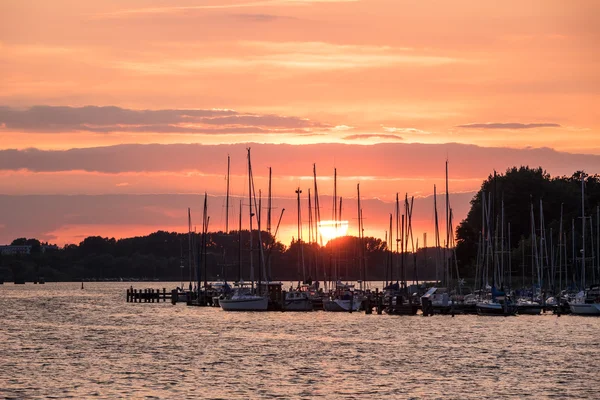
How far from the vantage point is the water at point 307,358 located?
51.4 metres

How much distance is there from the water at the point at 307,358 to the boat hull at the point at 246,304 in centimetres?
886

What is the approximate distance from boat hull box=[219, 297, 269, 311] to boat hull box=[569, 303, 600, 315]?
31.6m

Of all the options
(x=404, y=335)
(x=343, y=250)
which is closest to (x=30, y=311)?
(x=343, y=250)

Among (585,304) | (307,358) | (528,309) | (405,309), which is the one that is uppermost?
(585,304)

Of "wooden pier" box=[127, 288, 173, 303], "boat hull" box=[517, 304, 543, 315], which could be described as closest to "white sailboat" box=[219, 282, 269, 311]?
"boat hull" box=[517, 304, 543, 315]

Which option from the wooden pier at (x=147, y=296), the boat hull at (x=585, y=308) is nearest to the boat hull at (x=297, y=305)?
the boat hull at (x=585, y=308)

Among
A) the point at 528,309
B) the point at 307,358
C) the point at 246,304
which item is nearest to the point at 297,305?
the point at 246,304

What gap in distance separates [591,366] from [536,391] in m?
12.2

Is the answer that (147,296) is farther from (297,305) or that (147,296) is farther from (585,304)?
(585,304)

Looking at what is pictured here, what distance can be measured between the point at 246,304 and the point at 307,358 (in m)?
54.2

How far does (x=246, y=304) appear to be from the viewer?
396 ft

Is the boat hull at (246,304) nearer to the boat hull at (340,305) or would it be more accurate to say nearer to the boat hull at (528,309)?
the boat hull at (340,305)

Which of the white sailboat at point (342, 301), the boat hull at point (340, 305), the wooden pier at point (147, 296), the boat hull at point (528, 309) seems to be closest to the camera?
the boat hull at point (528, 309)

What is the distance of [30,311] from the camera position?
5610 inches
